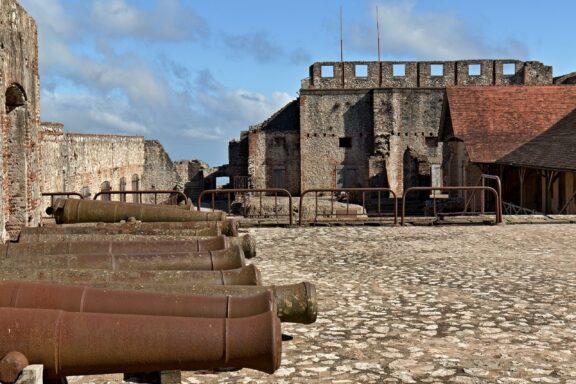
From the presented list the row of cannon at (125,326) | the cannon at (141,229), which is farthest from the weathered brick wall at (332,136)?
the row of cannon at (125,326)

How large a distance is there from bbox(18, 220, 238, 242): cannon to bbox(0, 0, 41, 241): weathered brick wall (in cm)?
265

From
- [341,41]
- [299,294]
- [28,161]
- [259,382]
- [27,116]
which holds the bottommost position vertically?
[259,382]

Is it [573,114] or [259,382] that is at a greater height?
[573,114]

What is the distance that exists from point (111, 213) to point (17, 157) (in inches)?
118

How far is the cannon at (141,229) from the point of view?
792cm

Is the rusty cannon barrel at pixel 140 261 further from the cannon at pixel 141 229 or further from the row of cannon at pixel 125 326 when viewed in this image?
the cannon at pixel 141 229

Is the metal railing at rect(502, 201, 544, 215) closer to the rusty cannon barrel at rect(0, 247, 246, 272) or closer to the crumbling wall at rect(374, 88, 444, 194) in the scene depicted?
the crumbling wall at rect(374, 88, 444, 194)

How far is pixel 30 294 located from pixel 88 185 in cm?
2184

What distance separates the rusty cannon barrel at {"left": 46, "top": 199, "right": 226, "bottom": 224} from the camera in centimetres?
958

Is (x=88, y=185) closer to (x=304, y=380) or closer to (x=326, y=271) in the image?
(x=326, y=271)

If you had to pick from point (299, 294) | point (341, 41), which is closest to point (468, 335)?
point (299, 294)

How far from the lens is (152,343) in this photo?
3.45 m

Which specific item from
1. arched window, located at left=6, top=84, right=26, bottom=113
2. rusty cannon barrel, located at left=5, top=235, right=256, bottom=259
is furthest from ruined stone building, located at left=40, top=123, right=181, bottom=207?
rusty cannon barrel, located at left=5, top=235, right=256, bottom=259

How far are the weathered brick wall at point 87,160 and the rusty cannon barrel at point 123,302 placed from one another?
53.7ft
